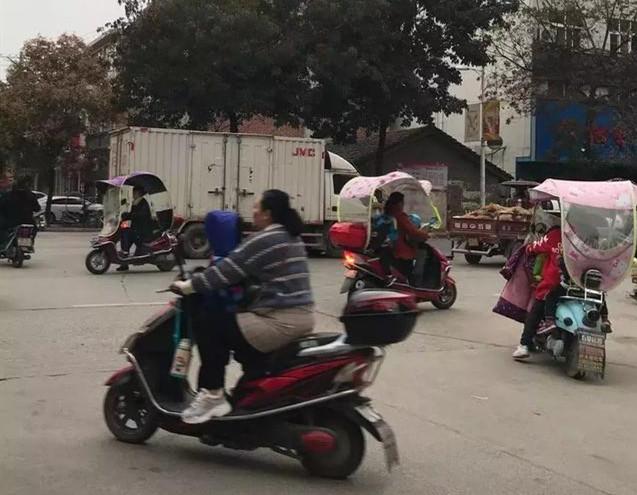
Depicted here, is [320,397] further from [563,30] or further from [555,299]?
[563,30]

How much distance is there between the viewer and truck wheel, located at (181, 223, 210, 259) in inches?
721

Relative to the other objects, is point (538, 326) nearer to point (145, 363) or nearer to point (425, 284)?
point (425, 284)

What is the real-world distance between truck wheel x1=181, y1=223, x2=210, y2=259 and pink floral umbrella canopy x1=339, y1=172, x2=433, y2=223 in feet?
24.3

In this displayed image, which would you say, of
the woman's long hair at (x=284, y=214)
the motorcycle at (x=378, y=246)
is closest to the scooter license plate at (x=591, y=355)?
the motorcycle at (x=378, y=246)

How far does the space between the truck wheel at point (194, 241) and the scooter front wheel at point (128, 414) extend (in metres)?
13.2

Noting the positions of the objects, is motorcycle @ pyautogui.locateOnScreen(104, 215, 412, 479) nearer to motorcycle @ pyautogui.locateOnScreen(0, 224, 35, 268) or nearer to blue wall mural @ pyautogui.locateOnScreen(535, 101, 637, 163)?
motorcycle @ pyautogui.locateOnScreen(0, 224, 35, 268)

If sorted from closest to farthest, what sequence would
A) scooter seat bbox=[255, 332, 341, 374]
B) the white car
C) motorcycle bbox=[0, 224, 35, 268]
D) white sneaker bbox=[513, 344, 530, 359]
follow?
scooter seat bbox=[255, 332, 341, 374], white sneaker bbox=[513, 344, 530, 359], motorcycle bbox=[0, 224, 35, 268], the white car

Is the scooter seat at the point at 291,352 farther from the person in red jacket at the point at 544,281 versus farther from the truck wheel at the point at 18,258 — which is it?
the truck wheel at the point at 18,258

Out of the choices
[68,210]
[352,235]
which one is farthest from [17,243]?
[68,210]

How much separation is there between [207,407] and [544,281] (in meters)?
4.31

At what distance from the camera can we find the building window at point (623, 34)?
94.1 feet

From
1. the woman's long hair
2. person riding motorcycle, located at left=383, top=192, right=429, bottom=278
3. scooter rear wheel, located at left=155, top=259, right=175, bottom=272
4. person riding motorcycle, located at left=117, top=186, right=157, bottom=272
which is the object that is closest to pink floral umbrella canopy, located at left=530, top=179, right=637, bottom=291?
person riding motorcycle, located at left=383, top=192, right=429, bottom=278

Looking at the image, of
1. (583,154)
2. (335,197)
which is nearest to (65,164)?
(335,197)

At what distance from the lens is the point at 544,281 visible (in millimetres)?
7723
